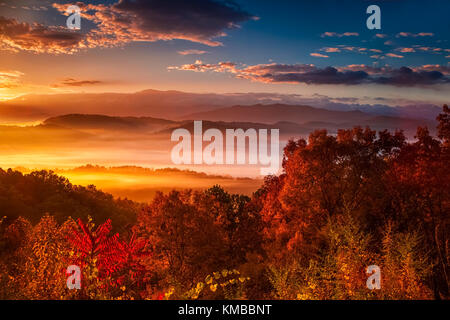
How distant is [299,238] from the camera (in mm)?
27094

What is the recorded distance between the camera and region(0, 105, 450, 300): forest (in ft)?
49.3

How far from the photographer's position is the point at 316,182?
2827 centimetres

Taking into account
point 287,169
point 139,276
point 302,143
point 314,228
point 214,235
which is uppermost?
point 302,143

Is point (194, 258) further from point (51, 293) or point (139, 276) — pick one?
point (51, 293)

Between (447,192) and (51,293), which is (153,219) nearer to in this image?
(51,293)

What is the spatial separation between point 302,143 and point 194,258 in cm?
1457

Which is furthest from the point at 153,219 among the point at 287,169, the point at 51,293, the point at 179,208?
the point at 51,293

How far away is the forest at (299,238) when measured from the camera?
1504cm
